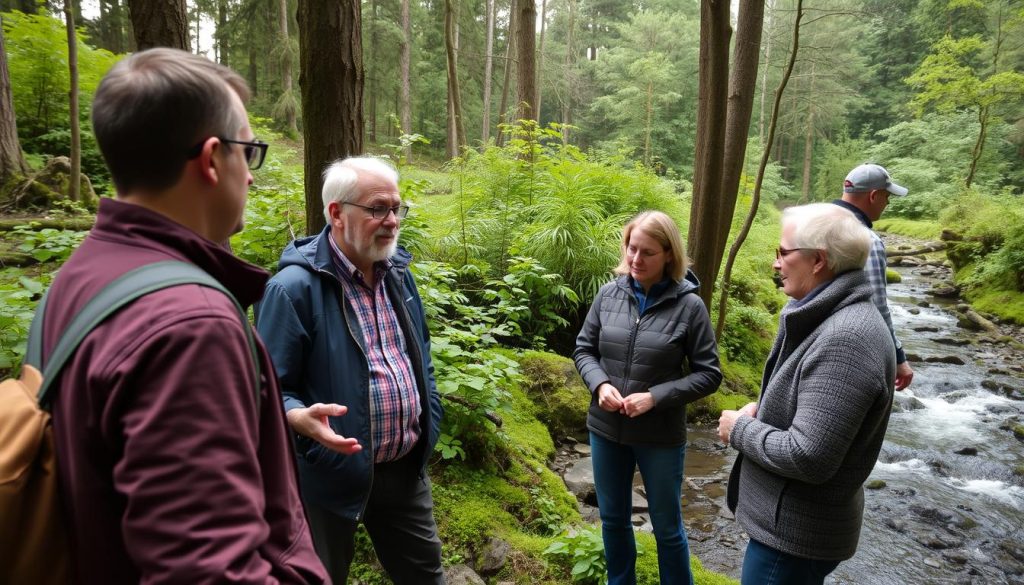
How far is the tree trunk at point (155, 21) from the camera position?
10.6ft

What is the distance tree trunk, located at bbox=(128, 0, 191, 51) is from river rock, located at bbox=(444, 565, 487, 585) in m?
3.50

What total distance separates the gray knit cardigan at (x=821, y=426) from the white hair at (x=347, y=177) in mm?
1700

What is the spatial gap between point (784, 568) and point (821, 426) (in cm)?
60

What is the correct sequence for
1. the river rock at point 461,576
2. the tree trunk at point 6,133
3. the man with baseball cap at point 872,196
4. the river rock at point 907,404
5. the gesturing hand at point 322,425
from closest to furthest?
the gesturing hand at point 322,425
the river rock at point 461,576
the man with baseball cap at point 872,196
the tree trunk at point 6,133
the river rock at point 907,404

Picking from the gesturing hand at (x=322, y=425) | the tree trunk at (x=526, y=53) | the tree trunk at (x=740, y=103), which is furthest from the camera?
the tree trunk at (x=526, y=53)

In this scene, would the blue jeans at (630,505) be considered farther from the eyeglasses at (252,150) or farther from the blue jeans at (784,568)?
the eyeglasses at (252,150)

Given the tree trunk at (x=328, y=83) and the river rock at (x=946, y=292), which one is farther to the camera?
the river rock at (x=946, y=292)

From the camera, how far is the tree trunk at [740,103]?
17.8 feet

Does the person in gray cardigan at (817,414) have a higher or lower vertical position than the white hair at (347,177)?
lower

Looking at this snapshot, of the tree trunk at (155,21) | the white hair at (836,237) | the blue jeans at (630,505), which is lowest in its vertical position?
the blue jeans at (630,505)

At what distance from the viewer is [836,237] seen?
2.02 m

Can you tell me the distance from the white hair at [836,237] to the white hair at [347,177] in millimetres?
1634

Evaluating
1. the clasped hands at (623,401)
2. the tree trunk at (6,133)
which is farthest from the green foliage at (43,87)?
the clasped hands at (623,401)

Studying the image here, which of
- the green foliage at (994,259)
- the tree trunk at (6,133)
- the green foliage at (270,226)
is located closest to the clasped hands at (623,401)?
the green foliage at (270,226)
